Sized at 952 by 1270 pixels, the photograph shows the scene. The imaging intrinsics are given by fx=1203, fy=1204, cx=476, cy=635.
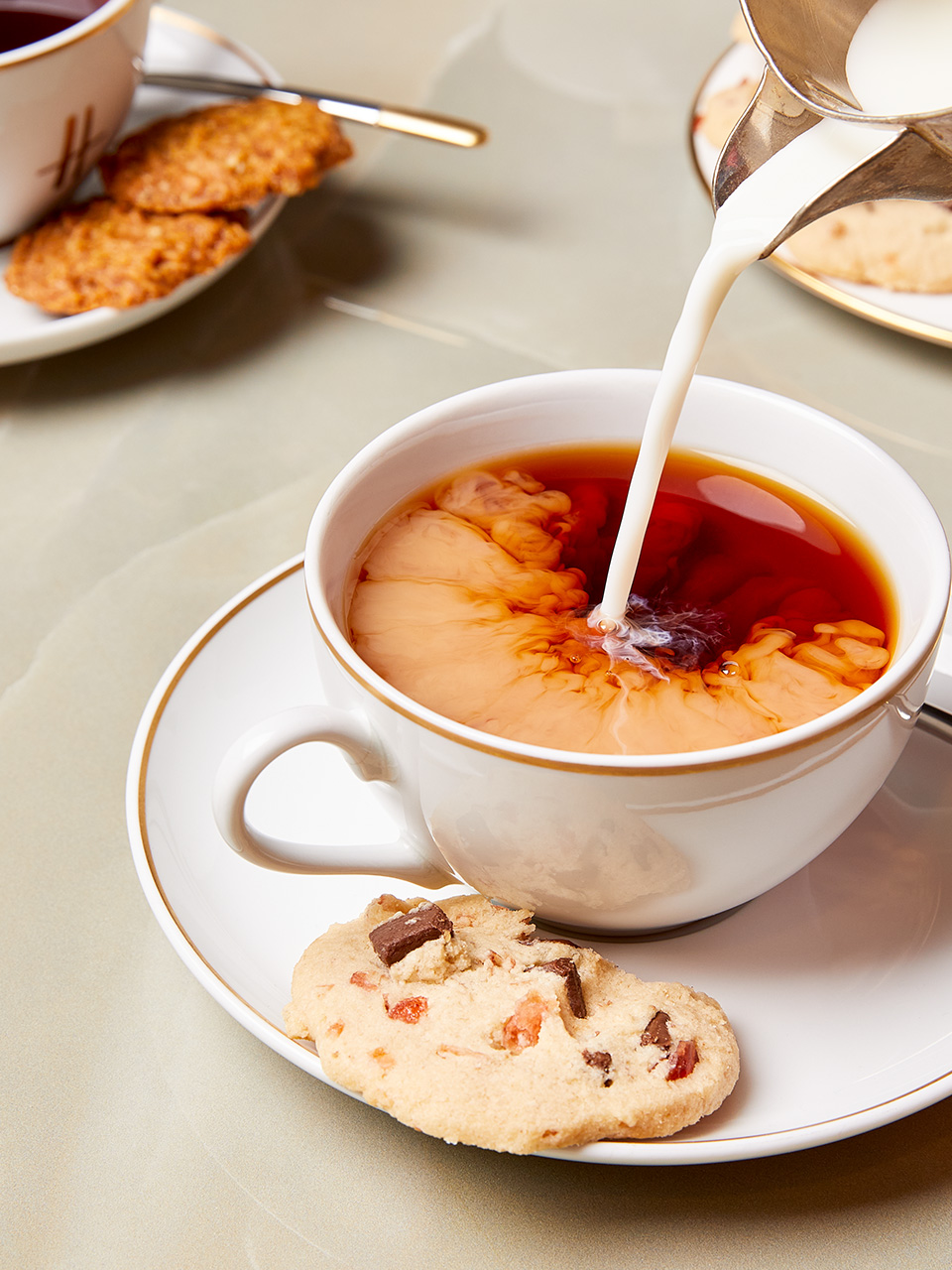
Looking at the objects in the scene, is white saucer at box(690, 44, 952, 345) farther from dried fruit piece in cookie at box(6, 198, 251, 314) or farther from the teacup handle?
the teacup handle

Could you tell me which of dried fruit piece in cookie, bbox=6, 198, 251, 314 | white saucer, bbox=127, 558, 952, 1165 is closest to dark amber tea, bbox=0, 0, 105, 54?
dried fruit piece in cookie, bbox=6, 198, 251, 314

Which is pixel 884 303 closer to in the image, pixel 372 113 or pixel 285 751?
pixel 372 113

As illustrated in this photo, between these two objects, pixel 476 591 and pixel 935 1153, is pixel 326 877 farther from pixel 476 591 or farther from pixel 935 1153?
pixel 935 1153

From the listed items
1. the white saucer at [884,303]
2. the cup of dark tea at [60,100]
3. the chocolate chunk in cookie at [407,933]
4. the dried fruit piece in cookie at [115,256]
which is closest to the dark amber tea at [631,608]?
the chocolate chunk in cookie at [407,933]

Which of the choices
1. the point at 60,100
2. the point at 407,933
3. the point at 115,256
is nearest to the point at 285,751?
the point at 407,933

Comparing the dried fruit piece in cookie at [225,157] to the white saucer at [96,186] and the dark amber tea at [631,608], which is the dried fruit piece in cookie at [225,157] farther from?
the dark amber tea at [631,608]

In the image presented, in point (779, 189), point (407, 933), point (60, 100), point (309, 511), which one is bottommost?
point (309, 511)

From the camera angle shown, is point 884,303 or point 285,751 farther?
point 884,303
